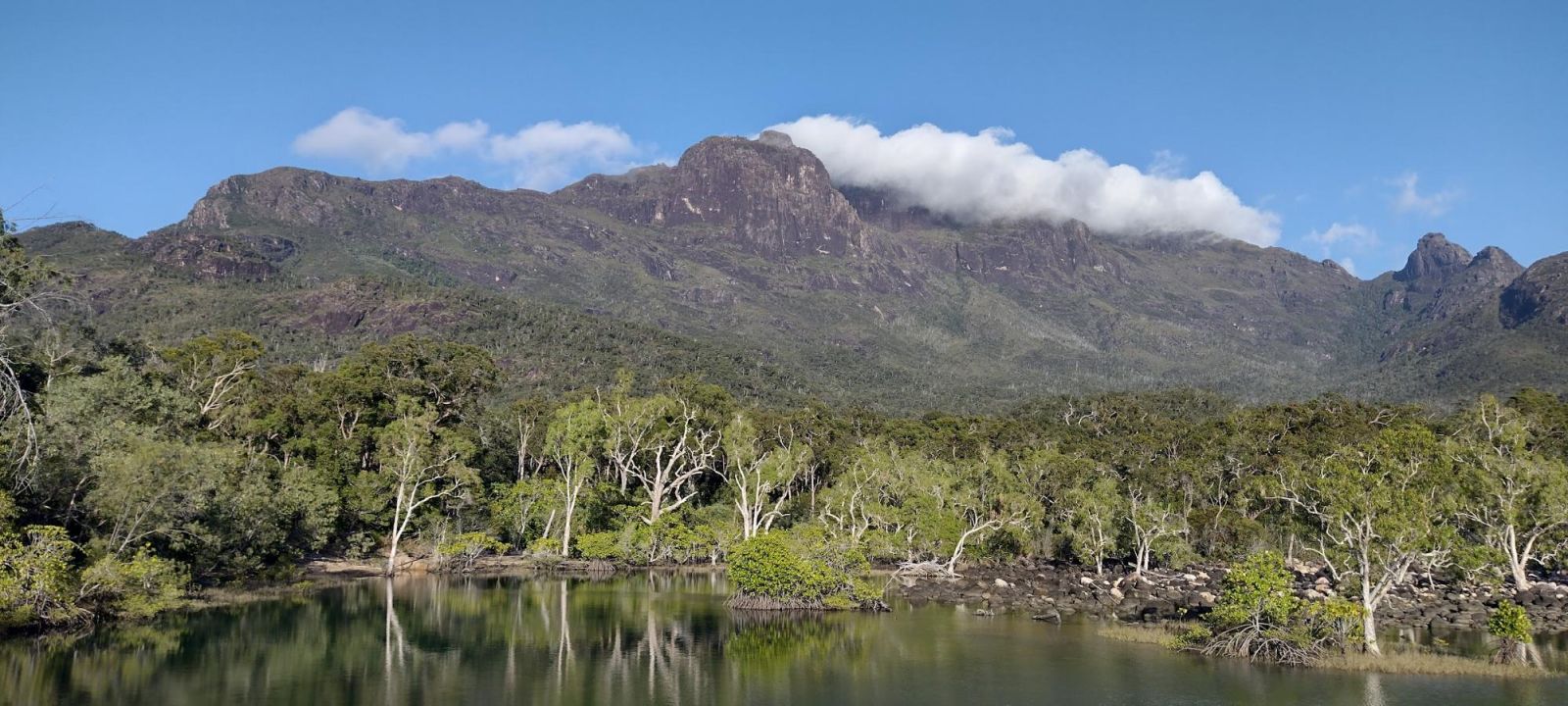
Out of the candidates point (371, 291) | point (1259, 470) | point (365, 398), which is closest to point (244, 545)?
point (365, 398)

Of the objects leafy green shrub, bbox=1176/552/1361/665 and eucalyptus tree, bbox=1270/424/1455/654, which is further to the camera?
eucalyptus tree, bbox=1270/424/1455/654

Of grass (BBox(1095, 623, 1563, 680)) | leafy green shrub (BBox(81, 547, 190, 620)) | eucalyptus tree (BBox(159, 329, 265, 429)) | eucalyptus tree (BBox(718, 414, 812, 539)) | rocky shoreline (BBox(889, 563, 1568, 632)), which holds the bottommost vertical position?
rocky shoreline (BBox(889, 563, 1568, 632))

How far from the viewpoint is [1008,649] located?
33.1 m

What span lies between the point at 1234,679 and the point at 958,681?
8136 mm

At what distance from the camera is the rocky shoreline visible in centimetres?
4050

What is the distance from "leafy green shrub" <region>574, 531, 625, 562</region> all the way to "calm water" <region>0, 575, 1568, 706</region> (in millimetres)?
18682

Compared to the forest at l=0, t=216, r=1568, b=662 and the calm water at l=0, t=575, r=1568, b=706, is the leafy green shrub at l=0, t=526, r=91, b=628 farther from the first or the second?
the calm water at l=0, t=575, r=1568, b=706

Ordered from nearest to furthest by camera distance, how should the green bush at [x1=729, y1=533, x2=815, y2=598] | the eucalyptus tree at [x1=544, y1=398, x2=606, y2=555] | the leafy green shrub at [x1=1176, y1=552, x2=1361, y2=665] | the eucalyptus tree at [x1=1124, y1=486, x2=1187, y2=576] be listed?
the leafy green shrub at [x1=1176, y1=552, x2=1361, y2=665] < the green bush at [x1=729, y1=533, x2=815, y2=598] < the eucalyptus tree at [x1=1124, y1=486, x2=1187, y2=576] < the eucalyptus tree at [x1=544, y1=398, x2=606, y2=555]

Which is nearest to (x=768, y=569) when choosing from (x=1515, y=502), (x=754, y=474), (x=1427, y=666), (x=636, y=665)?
(x=636, y=665)

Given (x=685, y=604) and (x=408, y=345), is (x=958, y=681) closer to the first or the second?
(x=685, y=604)

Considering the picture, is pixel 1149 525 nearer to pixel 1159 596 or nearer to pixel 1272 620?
pixel 1159 596

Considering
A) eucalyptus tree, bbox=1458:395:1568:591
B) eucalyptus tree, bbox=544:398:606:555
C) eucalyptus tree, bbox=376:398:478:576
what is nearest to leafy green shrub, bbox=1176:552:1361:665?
eucalyptus tree, bbox=1458:395:1568:591

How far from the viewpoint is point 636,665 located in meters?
29.7

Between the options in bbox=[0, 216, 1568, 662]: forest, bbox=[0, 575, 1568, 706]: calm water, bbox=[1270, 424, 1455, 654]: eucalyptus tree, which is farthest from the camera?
bbox=[0, 216, 1568, 662]: forest
